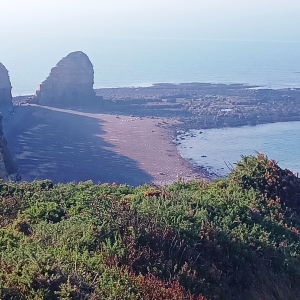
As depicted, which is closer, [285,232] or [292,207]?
[285,232]

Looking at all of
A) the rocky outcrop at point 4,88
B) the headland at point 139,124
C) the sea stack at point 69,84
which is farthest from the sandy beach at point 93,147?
Answer: the sea stack at point 69,84

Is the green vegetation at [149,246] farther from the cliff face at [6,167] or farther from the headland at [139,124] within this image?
the headland at [139,124]

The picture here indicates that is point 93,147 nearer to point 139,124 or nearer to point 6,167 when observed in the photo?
point 139,124

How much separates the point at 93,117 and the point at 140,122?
21.4 ft

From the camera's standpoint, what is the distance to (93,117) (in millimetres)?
57500

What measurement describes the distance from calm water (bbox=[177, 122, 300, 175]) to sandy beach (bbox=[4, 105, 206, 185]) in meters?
1.83

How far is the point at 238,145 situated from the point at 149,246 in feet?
135

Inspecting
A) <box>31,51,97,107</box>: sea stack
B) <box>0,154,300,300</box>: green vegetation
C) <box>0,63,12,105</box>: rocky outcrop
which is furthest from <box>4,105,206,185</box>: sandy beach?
<box>0,154,300,300</box>: green vegetation

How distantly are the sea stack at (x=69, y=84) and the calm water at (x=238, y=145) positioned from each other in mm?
23106

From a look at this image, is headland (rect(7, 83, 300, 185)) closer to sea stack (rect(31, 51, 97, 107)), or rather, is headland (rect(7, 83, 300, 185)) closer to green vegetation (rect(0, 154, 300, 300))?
sea stack (rect(31, 51, 97, 107))

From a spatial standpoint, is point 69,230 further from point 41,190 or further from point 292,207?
point 292,207

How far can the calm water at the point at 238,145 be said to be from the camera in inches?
1572

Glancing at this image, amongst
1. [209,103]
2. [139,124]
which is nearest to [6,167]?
[139,124]

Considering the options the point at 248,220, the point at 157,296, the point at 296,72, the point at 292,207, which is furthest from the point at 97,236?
the point at 296,72
